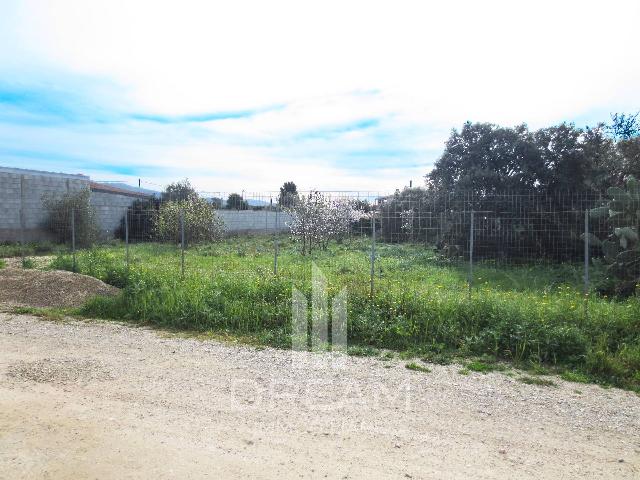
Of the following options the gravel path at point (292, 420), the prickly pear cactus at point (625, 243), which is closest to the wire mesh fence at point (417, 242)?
the prickly pear cactus at point (625, 243)

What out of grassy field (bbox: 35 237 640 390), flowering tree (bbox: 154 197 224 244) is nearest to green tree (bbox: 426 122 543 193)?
grassy field (bbox: 35 237 640 390)

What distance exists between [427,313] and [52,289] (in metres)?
7.34

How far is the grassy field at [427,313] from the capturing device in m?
5.96

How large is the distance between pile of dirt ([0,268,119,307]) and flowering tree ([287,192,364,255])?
29.9 feet

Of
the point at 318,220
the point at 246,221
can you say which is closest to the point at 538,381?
the point at 318,220

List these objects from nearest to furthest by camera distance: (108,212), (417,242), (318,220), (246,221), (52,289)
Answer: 1. (52,289)
2. (417,242)
3. (318,220)
4. (108,212)
5. (246,221)

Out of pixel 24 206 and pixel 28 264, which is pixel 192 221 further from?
pixel 28 264

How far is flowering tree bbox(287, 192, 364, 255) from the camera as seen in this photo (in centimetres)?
1853

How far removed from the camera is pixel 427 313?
7.02 meters

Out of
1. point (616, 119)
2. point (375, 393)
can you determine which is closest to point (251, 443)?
point (375, 393)

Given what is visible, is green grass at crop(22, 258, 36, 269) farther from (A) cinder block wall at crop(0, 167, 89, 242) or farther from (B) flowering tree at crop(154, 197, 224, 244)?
(A) cinder block wall at crop(0, 167, 89, 242)

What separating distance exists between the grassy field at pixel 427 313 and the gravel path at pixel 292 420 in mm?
720

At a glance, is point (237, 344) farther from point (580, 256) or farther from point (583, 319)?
point (580, 256)

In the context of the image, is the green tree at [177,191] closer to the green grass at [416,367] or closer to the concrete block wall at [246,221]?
the concrete block wall at [246,221]
